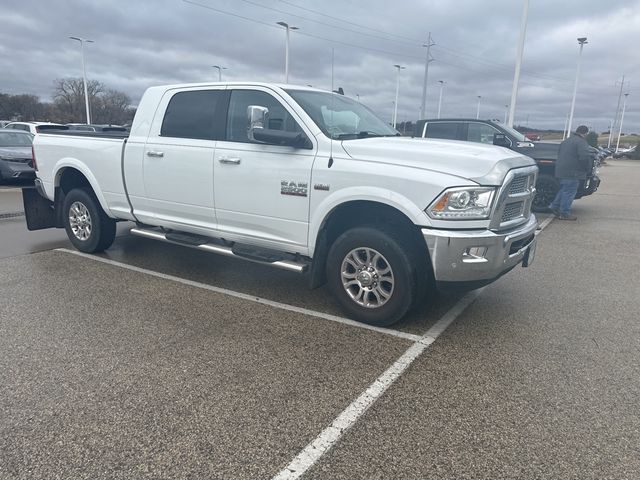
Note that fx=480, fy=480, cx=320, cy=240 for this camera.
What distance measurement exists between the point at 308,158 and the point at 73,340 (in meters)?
2.42

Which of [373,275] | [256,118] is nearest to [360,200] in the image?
[373,275]

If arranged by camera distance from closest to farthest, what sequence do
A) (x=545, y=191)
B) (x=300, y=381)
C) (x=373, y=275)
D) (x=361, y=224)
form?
1. (x=300, y=381)
2. (x=373, y=275)
3. (x=361, y=224)
4. (x=545, y=191)

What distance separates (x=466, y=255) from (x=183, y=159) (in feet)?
9.97

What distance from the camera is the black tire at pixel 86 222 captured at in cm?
617

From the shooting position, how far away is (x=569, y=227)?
9180 mm

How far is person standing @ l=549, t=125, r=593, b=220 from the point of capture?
9.49 m

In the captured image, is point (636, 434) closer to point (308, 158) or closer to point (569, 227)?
point (308, 158)

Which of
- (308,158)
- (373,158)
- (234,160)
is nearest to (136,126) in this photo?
(234,160)

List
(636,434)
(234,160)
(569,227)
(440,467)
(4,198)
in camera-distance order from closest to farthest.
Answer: (440,467), (636,434), (234,160), (569,227), (4,198)

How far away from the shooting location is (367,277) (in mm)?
4090

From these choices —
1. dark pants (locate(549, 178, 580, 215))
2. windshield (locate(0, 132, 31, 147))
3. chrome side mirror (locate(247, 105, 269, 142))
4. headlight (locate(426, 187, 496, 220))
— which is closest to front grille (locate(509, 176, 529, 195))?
headlight (locate(426, 187, 496, 220))

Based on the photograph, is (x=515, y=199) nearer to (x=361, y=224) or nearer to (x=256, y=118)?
(x=361, y=224)

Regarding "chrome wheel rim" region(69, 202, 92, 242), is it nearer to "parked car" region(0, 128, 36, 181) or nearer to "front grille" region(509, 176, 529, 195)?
"front grille" region(509, 176, 529, 195)

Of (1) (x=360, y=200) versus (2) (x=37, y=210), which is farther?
(2) (x=37, y=210)
